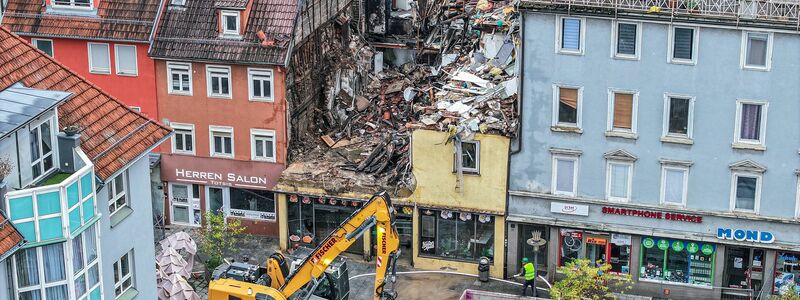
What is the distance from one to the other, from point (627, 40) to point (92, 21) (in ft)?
91.8

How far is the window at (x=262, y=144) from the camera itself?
69688mm

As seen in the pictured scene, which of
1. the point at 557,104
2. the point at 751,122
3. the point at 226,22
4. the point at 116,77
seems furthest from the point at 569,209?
the point at 116,77

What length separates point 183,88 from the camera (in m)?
70.0

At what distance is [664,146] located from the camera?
62.5 m

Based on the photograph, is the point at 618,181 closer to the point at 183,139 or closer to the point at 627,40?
the point at 627,40

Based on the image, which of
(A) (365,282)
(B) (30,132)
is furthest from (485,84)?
(B) (30,132)

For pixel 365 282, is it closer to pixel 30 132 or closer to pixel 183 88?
pixel 183 88

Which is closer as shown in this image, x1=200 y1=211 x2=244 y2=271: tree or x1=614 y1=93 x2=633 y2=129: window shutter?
x1=614 y1=93 x2=633 y2=129: window shutter

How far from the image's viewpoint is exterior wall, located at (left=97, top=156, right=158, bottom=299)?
148 feet

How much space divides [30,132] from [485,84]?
31559mm

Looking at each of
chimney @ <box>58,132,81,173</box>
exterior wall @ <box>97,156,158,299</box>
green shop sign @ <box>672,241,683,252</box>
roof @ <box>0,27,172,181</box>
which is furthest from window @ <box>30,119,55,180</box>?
green shop sign @ <box>672,241,683,252</box>

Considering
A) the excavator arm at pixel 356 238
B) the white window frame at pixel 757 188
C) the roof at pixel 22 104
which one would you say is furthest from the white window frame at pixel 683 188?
the roof at pixel 22 104

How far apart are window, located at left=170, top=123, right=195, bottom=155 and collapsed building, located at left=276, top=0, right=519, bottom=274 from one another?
5350 millimetres

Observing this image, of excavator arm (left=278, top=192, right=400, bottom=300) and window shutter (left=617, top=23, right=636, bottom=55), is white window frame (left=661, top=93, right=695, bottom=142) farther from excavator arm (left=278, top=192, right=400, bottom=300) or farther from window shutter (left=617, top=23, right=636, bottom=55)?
excavator arm (left=278, top=192, right=400, bottom=300)
